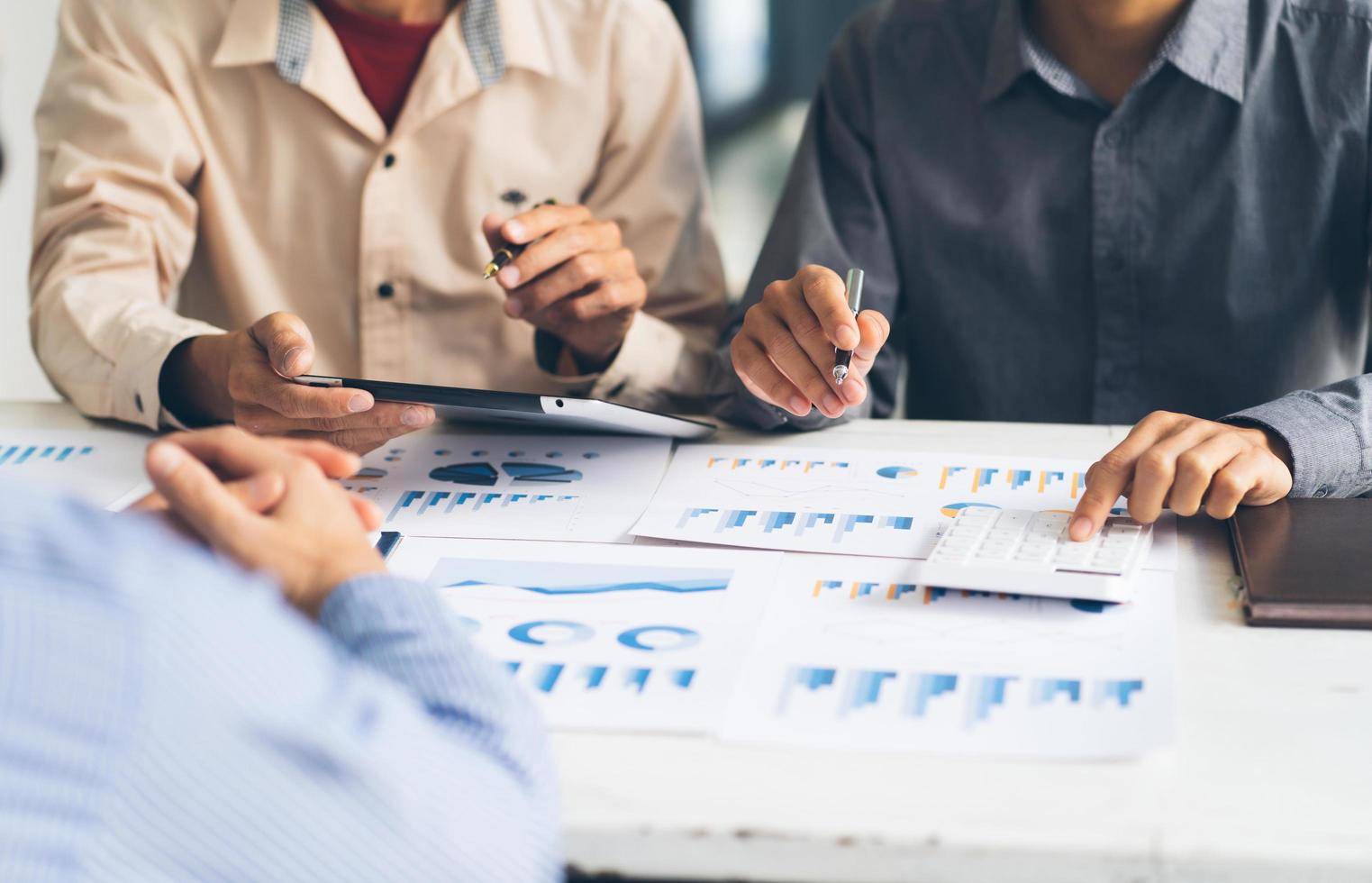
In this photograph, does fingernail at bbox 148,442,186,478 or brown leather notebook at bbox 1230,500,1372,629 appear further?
brown leather notebook at bbox 1230,500,1372,629

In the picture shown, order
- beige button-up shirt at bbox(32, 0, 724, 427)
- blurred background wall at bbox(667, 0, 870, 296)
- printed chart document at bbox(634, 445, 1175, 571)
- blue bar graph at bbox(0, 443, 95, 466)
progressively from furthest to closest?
1. blurred background wall at bbox(667, 0, 870, 296)
2. beige button-up shirt at bbox(32, 0, 724, 427)
3. blue bar graph at bbox(0, 443, 95, 466)
4. printed chart document at bbox(634, 445, 1175, 571)

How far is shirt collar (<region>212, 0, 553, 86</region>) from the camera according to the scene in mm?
1398

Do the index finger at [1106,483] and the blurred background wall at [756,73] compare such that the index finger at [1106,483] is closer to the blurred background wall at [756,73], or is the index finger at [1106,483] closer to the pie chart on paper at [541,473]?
the pie chart on paper at [541,473]

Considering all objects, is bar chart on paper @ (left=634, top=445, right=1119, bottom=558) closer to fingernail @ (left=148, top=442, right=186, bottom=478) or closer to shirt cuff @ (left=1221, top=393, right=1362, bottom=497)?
shirt cuff @ (left=1221, top=393, right=1362, bottom=497)

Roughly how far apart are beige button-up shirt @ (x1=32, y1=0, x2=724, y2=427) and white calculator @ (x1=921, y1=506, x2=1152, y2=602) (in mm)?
538

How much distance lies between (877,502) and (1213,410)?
1.80 ft

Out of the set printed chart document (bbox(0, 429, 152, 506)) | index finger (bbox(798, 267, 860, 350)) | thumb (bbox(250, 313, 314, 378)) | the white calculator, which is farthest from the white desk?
printed chart document (bbox(0, 429, 152, 506))

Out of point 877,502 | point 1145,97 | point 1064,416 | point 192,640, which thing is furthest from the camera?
point 1064,416

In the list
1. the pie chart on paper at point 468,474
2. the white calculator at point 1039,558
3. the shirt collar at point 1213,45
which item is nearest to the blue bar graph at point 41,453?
the pie chart on paper at point 468,474

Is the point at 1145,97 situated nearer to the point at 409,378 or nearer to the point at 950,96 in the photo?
the point at 950,96

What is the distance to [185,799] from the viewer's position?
1.59ft

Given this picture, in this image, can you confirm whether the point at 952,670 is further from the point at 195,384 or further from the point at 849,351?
the point at 195,384

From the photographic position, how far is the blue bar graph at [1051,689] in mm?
668

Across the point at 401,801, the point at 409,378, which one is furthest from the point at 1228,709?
the point at 409,378
